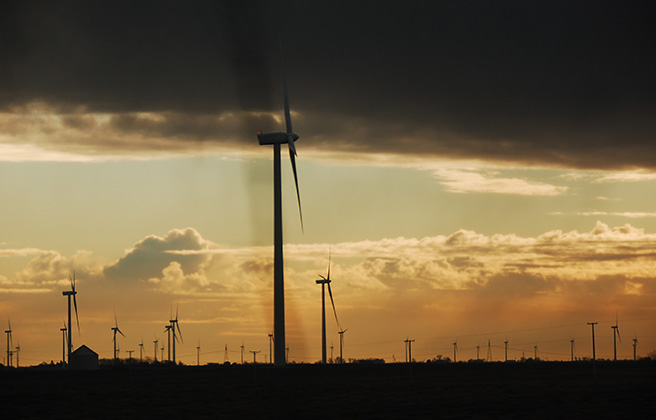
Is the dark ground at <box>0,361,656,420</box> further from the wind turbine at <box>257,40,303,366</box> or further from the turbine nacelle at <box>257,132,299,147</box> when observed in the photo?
the turbine nacelle at <box>257,132,299,147</box>

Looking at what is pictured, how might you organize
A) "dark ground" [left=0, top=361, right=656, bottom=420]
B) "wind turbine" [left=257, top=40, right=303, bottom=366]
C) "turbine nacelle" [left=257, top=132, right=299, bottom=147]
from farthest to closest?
"turbine nacelle" [left=257, top=132, right=299, bottom=147] → "wind turbine" [left=257, top=40, right=303, bottom=366] → "dark ground" [left=0, top=361, right=656, bottom=420]

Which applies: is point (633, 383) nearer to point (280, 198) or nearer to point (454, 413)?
point (454, 413)

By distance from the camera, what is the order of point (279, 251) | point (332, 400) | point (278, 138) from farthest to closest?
point (278, 138)
point (279, 251)
point (332, 400)

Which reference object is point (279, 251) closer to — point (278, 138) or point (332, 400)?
point (278, 138)

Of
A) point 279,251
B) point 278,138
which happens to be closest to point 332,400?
point 279,251

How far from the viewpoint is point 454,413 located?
90.0 m

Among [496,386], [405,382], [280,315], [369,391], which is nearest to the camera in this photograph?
[369,391]

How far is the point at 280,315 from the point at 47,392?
59.2 meters

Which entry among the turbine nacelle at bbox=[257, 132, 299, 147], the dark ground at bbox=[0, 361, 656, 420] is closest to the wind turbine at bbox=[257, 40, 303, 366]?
the turbine nacelle at bbox=[257, 132, 299, 147]

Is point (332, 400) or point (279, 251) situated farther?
point (279, 251)

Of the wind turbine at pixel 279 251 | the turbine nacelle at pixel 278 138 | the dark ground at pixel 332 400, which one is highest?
the turbine nacelle at pixel 278 138

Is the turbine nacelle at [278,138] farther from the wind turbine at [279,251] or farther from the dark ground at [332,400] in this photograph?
the dark ground at [332,400]

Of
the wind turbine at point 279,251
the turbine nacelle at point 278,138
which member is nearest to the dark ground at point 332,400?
the wind turbine at point 279,251

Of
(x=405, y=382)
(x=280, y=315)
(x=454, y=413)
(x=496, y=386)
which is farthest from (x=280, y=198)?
(x=454, y=413)
